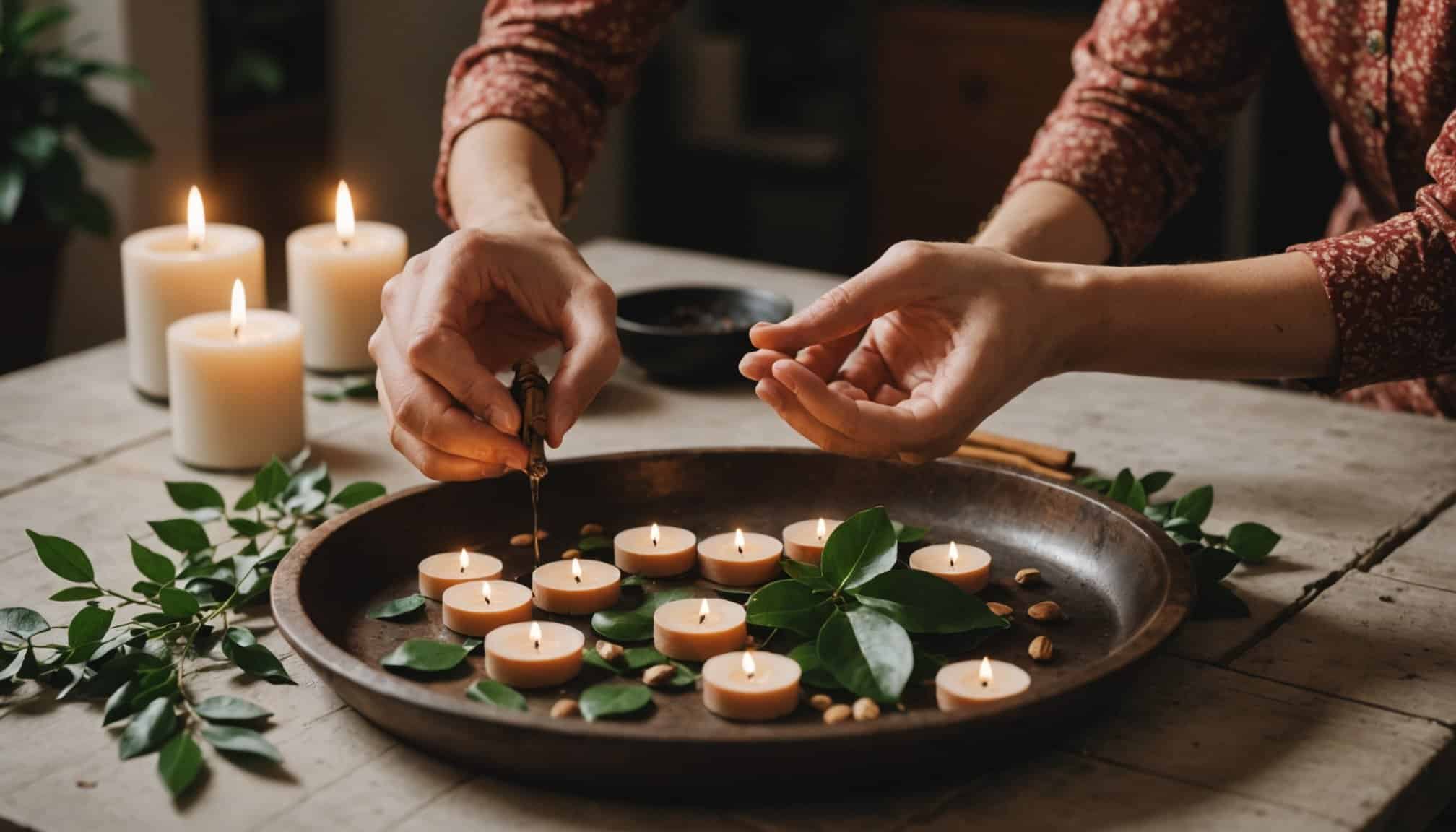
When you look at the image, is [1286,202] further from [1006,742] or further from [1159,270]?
[1006,742]

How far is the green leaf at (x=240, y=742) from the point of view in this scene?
93 centimetres

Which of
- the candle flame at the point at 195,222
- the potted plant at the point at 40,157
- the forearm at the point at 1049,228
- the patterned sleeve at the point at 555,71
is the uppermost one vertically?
the patterned sleeve at the point at 555,71

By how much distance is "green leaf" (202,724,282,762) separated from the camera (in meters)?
0.93

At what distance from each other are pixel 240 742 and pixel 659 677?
0.25m

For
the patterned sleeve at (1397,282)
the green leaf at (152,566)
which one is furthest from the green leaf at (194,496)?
the patterned sleeve at (1397,282)

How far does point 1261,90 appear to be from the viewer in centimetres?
341

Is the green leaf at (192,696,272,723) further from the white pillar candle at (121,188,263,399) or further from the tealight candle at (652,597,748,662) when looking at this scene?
the white pillar candle at (121,188,263,399)

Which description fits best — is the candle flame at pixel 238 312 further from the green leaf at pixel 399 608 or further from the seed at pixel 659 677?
the seed at pixel 659 677

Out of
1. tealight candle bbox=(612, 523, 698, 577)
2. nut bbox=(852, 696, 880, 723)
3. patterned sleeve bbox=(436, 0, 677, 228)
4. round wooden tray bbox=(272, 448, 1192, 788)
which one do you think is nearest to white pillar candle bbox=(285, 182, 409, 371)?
patterned sleeve bbox=(436, 0, 677, 228)

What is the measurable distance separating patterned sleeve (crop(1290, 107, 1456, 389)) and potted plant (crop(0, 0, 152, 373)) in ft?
7.39

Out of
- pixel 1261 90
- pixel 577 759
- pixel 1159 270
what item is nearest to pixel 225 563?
pixel 577 759

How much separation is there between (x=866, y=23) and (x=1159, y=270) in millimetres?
2941

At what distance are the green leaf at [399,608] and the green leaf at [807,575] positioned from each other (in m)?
→ 0.27

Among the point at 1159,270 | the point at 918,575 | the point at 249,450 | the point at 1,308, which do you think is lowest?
the point at 1,308
